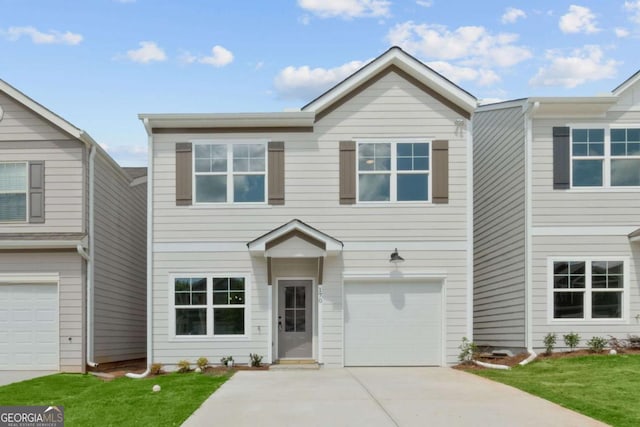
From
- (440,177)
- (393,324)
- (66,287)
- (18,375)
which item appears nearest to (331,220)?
(440,177)

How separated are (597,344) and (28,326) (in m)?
12.9

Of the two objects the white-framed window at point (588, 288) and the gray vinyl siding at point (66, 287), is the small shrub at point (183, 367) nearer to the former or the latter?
the gray vinyl siding at point (66, 287)

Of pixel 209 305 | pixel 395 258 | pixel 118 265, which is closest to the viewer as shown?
pixel 395 258

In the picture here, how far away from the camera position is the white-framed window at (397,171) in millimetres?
15148

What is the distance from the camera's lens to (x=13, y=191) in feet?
49.3

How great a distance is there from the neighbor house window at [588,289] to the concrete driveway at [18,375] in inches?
459

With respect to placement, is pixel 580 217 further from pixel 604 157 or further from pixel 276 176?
pixel 276 176

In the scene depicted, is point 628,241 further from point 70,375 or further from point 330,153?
point 70,375

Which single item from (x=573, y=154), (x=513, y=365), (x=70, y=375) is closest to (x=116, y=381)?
(x=70, y=375)

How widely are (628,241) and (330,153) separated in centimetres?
718

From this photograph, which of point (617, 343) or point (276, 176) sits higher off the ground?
point (276, 176)

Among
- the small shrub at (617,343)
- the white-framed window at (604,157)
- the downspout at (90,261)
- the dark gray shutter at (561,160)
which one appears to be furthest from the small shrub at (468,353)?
the downspout at (90,261)

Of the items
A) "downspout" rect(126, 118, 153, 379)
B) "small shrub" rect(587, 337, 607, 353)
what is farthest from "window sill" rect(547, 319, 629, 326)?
"downspout" rect(126, 118, 153, 379)

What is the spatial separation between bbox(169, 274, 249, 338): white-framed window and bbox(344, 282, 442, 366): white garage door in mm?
2469
